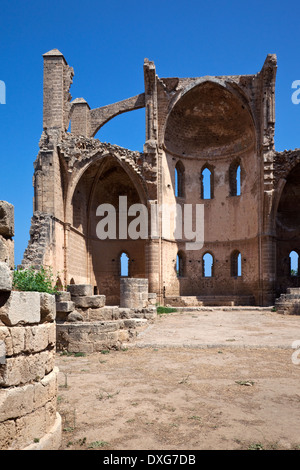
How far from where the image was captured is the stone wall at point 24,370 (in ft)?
10.1

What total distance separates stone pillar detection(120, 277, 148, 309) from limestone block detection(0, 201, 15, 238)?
11371 mm

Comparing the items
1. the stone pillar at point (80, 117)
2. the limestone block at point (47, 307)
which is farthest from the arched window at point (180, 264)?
the limestone block at point (47, 307)

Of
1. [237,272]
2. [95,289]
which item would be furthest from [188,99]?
[95,289]

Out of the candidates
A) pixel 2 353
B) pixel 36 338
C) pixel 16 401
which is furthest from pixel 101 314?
pixel 2 353

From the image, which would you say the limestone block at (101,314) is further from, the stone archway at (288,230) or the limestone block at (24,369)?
the stone archway at (288,230)

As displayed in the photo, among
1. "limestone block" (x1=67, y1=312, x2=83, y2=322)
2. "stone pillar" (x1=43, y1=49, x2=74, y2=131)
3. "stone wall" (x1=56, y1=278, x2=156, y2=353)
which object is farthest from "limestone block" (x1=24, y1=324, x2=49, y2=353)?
"stone pillar" (x1=43, y1=49, x2=74, y2=131)

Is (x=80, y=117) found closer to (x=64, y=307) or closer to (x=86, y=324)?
(x=64, y=307)

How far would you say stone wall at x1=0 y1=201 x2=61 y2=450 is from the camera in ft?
10.1

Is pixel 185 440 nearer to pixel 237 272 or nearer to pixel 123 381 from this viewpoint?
pixel 123 381

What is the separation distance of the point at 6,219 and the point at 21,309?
0.97 m

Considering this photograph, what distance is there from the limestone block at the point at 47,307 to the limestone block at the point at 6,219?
0.72m

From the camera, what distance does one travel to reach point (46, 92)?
19.3 metres

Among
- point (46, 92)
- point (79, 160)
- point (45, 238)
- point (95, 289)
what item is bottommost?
point (95, 289)
